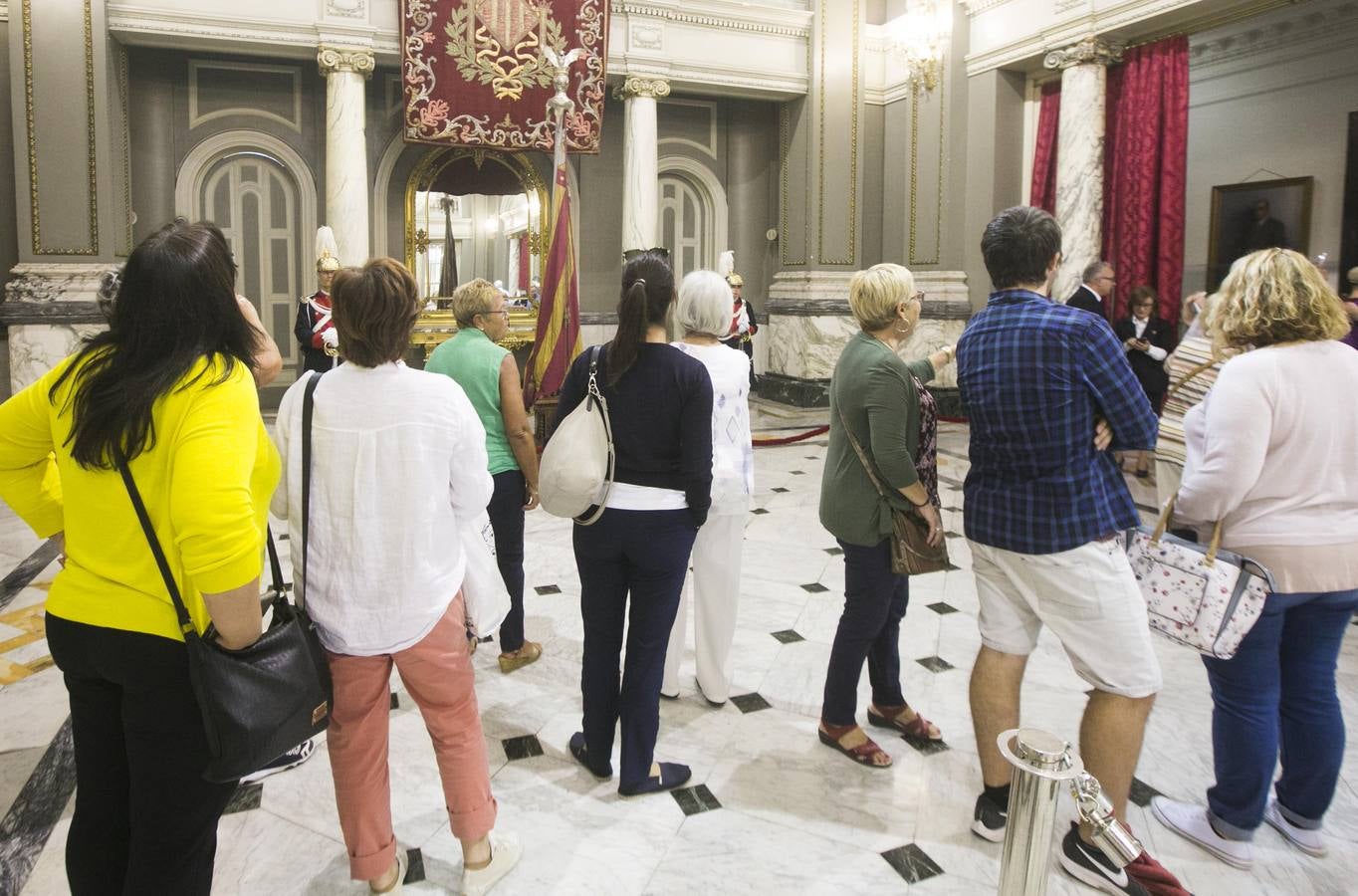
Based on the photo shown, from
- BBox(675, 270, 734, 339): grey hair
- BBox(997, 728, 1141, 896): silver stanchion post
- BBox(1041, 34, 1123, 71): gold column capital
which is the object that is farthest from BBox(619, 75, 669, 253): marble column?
BBox(997, 728, 1141, 896): silver stanchion post

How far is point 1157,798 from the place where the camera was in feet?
9.00

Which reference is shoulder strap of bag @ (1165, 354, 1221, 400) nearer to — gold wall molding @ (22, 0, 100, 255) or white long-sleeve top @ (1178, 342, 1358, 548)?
white long-sleeve top @ (1178, 342, 1358, 548)

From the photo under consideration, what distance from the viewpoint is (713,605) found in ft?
10.6

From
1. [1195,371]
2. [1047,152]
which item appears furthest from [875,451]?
[1047,152]

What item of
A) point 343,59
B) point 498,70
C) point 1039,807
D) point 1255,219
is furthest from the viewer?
point 1255,219

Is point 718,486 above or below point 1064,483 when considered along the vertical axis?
below

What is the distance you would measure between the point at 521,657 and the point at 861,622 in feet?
5.19

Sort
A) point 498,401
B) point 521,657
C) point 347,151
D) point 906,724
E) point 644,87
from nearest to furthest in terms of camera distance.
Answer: point 906,724
point 498,401
point 521,657
point 347,151
point 644,87

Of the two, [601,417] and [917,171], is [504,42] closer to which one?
[917,171]

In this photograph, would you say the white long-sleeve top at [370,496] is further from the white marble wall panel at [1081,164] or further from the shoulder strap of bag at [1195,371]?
the white marble wall panel at [1081,164]

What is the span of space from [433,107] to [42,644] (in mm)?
7096

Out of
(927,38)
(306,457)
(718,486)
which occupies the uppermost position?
(927,38)

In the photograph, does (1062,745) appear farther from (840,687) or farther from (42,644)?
(42,644)

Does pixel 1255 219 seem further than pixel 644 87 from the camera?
No
